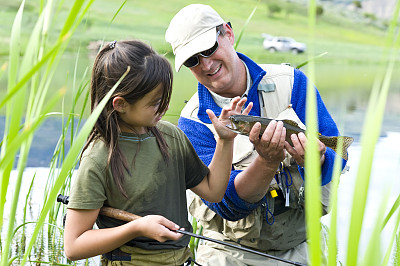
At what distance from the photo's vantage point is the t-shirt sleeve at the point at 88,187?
1.77m

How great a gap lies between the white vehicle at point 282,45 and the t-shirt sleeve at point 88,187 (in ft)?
37.2

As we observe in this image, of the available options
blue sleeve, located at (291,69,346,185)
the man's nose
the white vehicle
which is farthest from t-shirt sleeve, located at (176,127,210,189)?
the white vehicle

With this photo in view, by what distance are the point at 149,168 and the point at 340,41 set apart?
14.8 m

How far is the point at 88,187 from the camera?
5.84 ft

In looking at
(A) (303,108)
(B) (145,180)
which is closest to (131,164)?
→ (B) (145,180)

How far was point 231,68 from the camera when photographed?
2326 millimetres

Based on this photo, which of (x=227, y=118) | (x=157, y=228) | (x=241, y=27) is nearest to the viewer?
(x=157, y=228)

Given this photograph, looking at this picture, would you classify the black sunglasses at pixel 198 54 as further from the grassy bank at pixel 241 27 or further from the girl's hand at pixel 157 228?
the grassy bank at pixel 241 27

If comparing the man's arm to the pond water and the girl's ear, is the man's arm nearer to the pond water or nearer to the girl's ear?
the pond water

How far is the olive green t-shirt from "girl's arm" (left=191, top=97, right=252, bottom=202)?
31 millimetres

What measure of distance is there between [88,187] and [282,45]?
1139 cm

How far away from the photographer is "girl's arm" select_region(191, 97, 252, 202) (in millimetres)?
1965

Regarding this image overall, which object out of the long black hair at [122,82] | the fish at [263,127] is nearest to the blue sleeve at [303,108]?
the fish at [263,127]

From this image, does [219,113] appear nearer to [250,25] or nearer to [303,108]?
[303,108]
